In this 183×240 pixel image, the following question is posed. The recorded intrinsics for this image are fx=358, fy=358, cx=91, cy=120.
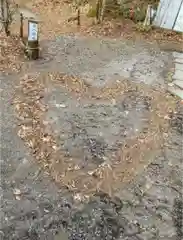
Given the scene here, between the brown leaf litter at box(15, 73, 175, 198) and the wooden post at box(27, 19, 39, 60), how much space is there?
→ 87cm

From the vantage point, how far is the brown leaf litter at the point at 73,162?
5.44 meters

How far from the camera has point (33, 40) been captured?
8641mm

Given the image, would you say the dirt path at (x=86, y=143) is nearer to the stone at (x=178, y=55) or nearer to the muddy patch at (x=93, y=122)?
the muddy patch at (x=93, y=122)

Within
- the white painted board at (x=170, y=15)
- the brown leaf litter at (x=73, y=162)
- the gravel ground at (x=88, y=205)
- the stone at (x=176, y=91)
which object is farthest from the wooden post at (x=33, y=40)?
the white painted board at (x=170, y=15)

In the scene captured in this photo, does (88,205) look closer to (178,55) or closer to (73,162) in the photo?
(73,162)

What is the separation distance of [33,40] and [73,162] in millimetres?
4053

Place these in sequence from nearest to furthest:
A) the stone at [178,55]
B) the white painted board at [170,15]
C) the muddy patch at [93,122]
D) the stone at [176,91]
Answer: the muddy patch at [93,122]
the stone at [176,91]
the stone at [178,55]
the white painted board at [170,15]

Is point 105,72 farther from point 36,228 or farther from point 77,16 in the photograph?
point 36,228

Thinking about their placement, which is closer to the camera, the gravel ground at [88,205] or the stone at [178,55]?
the gravel ground at [88,205]

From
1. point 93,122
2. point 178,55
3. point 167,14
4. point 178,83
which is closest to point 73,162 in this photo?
point 93,122

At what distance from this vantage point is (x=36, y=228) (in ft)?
15.1

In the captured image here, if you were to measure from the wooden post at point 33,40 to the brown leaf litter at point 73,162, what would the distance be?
0.87 meters

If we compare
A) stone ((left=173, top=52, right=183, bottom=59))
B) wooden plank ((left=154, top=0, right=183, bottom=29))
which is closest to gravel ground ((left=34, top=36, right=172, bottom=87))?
stone ((left=173, top=52, right=183, bottom=59))

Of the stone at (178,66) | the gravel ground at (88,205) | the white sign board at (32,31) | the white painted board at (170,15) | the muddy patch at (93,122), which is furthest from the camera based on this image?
the white painted board at (170,15)
